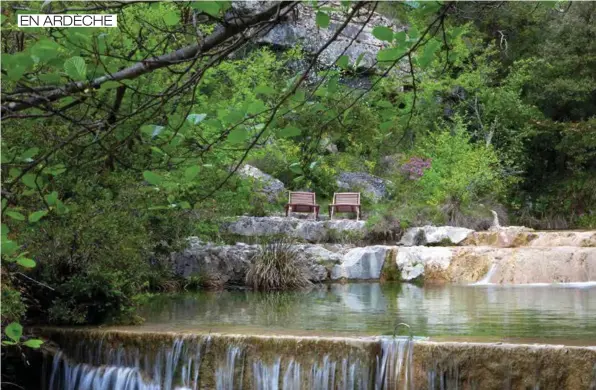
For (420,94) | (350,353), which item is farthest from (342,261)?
(420,94)

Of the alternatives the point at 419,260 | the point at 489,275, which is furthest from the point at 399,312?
the point at 419,260

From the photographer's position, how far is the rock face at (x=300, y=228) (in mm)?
17312

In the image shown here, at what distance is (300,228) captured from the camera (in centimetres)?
1773

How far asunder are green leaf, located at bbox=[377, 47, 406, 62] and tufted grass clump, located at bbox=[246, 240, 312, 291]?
12.9 m

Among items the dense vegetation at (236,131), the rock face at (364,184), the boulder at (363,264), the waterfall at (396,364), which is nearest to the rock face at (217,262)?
the dense vegetation at (236,131)

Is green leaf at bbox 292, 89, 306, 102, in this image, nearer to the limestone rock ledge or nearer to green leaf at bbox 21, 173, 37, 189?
green leaf at bbox 21, 173, 37, 189

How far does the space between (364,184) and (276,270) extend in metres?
8.16

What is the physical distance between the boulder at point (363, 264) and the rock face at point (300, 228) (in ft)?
4.45

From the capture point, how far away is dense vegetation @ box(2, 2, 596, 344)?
1846 millimetres

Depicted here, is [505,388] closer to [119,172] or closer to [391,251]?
[119,172]

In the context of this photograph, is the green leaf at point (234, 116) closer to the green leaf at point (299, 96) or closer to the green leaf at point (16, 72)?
the green leaf at point (299, 96)

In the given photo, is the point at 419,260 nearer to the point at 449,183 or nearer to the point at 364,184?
the point at 449,183

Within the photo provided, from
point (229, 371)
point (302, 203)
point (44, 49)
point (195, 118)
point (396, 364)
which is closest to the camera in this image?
point (44, 49)

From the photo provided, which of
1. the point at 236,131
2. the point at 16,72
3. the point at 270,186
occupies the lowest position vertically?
the point at 236,131
